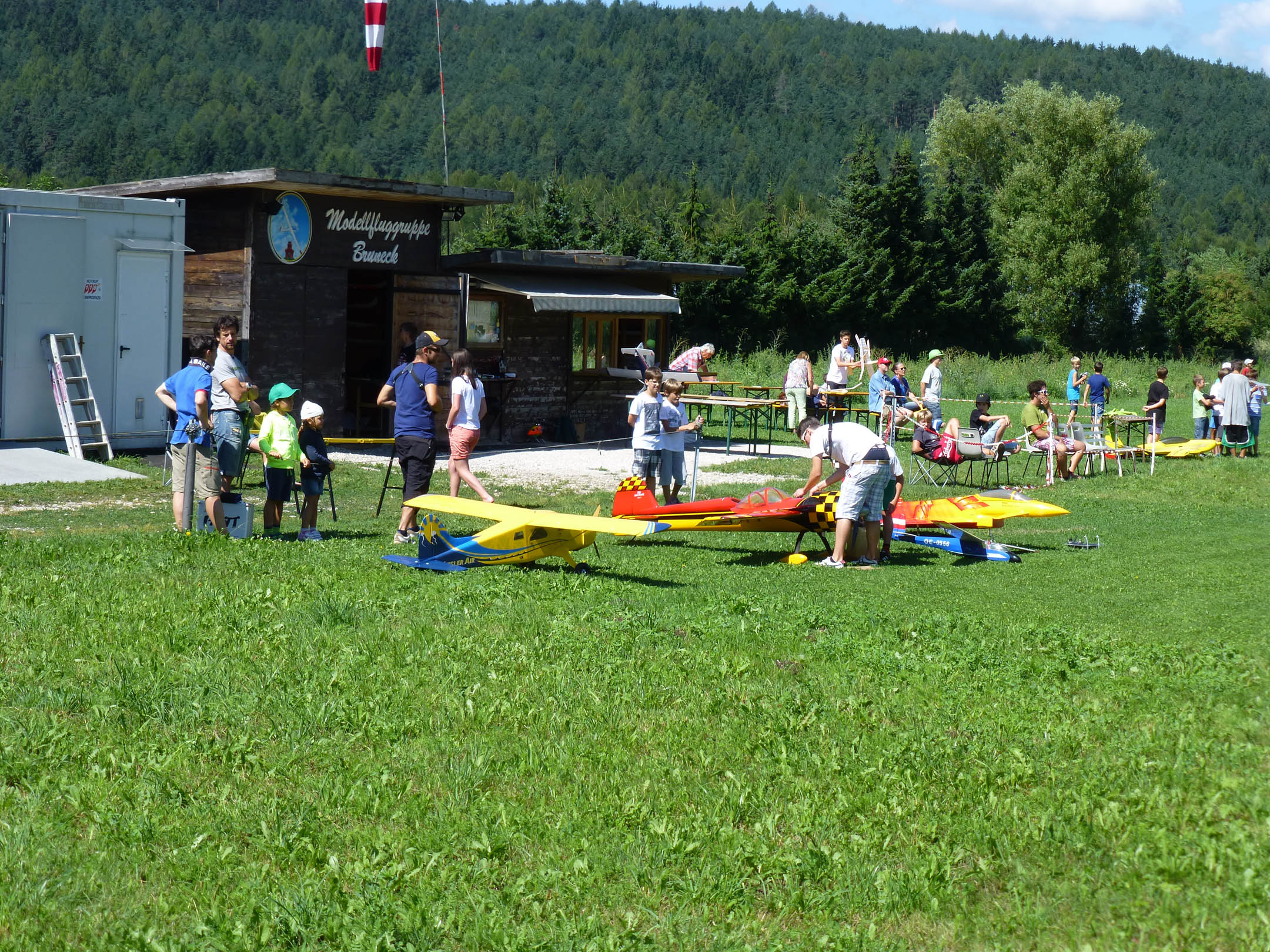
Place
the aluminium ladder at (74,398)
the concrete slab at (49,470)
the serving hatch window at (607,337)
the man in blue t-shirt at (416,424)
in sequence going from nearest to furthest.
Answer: the man in blue t-shirt at (416,424) → the concrete slab at (49,470) → the aluminium ladder at (74,398) → the serving hatch window at (607,337)

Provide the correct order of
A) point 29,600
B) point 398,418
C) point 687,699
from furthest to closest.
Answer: point 398,418 < point 29,600 < point 687,699

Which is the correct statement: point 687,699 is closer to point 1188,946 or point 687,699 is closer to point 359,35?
point 1188,946

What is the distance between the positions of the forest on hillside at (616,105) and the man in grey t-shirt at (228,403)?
48537 mm

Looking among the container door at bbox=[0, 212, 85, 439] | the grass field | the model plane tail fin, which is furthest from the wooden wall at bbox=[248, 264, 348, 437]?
the grass field

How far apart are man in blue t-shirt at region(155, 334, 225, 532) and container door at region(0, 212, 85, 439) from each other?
695cm

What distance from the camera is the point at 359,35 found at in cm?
14075

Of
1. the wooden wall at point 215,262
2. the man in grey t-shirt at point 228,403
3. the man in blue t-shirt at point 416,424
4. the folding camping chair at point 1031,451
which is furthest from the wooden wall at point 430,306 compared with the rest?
the man in grey t-shirt at point 228,403

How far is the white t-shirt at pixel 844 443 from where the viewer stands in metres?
9.74

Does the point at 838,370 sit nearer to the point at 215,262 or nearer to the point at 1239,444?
the point at 1239,444

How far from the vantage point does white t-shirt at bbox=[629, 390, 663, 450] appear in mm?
11797

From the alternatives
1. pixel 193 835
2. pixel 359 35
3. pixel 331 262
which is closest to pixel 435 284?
pixel 331 262

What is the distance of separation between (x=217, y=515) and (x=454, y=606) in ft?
9.17

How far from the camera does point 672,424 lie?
40.1 feet

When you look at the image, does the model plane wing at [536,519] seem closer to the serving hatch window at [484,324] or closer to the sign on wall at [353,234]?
the sign on wall at [353,234]
